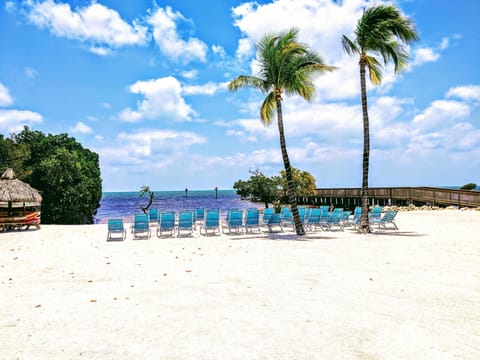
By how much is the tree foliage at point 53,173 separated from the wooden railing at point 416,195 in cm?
3015

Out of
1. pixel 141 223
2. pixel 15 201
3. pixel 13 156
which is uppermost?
pixel 13 156

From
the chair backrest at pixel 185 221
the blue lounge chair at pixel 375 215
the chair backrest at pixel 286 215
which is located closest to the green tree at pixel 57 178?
the chair backrest at pixel 185 221

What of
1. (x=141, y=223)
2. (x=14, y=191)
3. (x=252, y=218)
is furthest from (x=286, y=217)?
(x=14, y=191)

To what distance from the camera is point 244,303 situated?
582 centimetres

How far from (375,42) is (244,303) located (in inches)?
575

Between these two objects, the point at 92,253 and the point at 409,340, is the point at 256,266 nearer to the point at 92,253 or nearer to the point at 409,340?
the point at 409,340

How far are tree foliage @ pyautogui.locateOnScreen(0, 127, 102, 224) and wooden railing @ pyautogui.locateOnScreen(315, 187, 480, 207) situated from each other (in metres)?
30.1

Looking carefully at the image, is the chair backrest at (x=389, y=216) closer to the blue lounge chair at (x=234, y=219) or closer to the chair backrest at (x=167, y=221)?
the blue lounge chair at (x=234, y=219)

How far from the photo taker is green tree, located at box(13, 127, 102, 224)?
26359mm

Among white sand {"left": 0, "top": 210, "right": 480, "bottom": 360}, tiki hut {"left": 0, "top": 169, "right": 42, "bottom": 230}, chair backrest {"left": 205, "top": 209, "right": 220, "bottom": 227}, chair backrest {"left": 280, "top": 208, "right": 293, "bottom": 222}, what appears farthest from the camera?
tiki hut {"left": 0, "top": 169, "right": 42, "bottom": 230}

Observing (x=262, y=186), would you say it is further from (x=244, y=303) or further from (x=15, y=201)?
(x=244, y=303)

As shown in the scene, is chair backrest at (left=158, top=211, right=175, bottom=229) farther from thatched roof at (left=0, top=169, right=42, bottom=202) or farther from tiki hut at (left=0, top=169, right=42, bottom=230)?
thatched roof at (left=0, top=169, right=42, bottom=202)

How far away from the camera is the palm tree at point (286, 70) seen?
1531 centimetres

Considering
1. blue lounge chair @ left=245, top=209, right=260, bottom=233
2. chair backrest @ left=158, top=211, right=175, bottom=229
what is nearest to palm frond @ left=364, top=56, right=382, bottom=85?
blue lounge chair @ left=245, top=209, right=260, bottom=233
